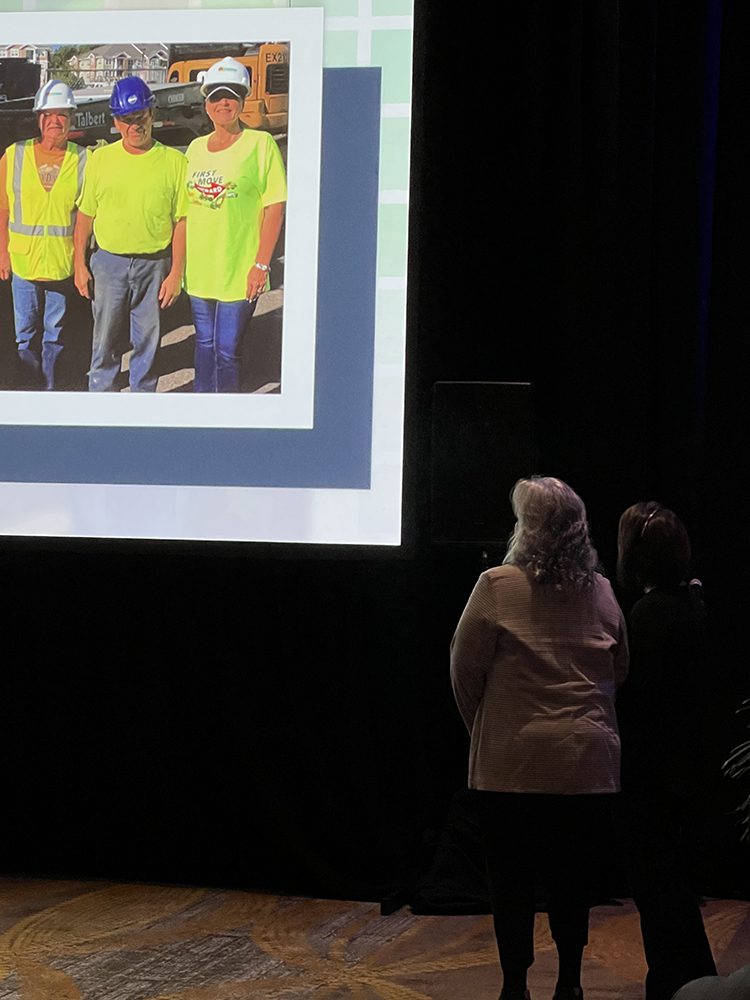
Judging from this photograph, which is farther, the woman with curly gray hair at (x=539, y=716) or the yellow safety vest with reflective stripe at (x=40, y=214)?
the yellow safety vest with reflective stripe at (x=40, y=214)

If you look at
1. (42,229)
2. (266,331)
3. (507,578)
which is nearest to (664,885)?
(507,578)

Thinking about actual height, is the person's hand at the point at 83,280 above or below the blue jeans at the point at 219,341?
above

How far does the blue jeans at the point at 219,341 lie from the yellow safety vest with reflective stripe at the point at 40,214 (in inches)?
19.7

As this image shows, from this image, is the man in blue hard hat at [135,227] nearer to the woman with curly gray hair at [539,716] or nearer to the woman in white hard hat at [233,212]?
the woman in white hard hat at [233,212]

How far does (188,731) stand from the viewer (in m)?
4.68

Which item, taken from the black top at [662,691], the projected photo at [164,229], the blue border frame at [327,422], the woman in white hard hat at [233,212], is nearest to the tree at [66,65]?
the projected photo at [164,229]

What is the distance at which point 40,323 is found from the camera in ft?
14.2

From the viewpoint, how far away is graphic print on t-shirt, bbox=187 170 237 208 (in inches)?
168

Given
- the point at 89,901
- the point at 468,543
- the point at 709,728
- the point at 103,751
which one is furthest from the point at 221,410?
the point at 709,728

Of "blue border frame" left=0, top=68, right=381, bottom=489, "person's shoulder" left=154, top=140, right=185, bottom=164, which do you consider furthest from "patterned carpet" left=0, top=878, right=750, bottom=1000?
"person's shoulder" left=154, top=140, right=185, bottom=164

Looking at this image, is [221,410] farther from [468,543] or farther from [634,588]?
[634,588]

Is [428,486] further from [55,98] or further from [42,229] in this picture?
[55,98]

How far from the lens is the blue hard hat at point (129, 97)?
429 centimetres

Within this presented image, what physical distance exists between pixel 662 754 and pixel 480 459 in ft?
4.03
